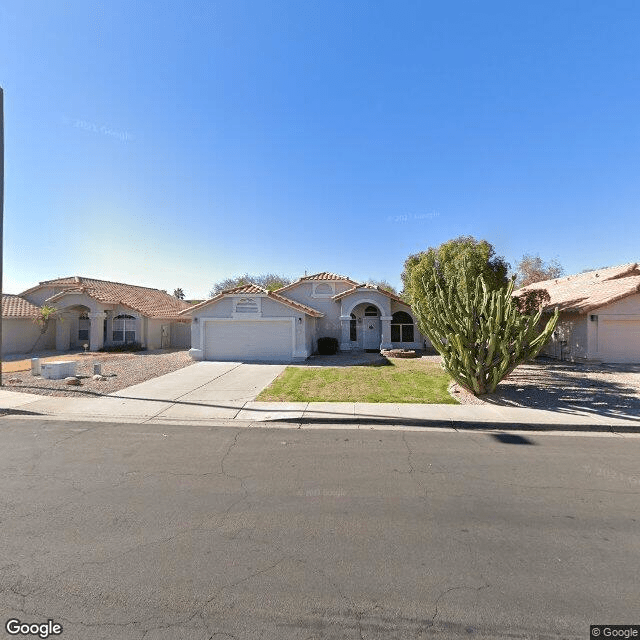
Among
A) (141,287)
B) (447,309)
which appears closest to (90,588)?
(447,309)

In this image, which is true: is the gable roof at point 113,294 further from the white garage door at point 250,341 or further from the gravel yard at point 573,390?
the gravel yard at point 573,390

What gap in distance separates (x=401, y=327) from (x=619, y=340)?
11.2 metres

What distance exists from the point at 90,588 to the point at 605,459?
7210mm

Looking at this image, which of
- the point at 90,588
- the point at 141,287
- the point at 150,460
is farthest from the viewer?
the point at 141,287

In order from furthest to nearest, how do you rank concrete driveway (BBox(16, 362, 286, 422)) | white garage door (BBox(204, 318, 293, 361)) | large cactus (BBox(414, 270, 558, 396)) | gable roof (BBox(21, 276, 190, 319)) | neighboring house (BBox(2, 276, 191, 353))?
gable roof (BBox(21, 276, 190, 319))
neighboring house (BBox(2, 276, 191, 353))
white garage door (BBox(204, 318, 293, 361))
large cactus (BBox(414, 270, 558, 396))
concrete driveway (BBox(16, 362, 286, 422))

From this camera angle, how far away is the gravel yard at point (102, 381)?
36.1ft

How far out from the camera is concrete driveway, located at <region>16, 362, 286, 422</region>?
27.9 feet

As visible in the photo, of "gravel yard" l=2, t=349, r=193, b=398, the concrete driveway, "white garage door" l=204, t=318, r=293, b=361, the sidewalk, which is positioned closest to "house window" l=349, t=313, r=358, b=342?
"white garage door" l=204, t=318, r=293, b=361

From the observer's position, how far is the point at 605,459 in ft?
18.7

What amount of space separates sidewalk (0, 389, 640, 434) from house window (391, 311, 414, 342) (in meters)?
14.1

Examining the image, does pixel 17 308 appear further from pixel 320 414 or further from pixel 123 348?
pixel 320 414

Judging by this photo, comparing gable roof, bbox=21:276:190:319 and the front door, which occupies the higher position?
gable roof, bbox=21:276:190:319

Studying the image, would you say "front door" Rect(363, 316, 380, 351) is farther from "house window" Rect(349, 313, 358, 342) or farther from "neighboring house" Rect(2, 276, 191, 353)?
"neighboring house" Rect(2, 276, 191, 353)

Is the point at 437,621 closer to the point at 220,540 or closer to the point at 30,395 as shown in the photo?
the point at 220,540
